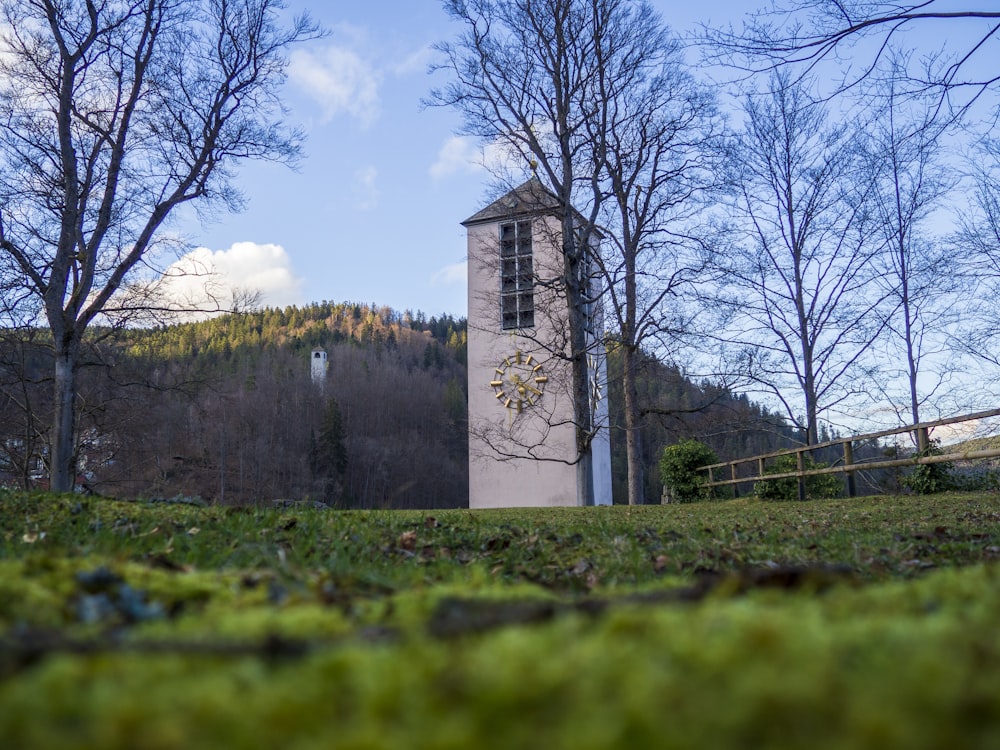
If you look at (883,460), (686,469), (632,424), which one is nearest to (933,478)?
(883,460)

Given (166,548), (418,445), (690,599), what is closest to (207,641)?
(690,599)

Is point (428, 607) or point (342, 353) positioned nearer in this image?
point (428, 607)

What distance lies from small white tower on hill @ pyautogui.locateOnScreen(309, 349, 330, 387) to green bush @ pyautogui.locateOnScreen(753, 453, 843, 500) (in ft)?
210

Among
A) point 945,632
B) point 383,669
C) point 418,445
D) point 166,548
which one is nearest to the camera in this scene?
point 383,669

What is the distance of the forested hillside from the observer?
17.4 meters

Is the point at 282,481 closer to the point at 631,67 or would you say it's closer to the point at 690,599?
the point at 631,67

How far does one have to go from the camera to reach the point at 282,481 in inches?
2147

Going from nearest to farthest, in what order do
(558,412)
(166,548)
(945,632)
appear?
(945,632)
(166,548)
(558,412)

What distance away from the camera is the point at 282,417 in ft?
212

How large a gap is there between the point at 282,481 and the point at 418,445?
558 inches

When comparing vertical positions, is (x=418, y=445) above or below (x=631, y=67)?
below

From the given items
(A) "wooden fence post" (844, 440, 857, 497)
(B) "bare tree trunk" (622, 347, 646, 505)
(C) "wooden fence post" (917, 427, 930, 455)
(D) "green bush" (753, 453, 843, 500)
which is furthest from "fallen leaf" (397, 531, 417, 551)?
(B) "bare tree trunk" (622, 347, 646, 505)

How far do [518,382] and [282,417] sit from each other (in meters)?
42.5

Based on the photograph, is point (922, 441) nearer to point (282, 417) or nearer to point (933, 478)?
point (933, 478)
